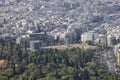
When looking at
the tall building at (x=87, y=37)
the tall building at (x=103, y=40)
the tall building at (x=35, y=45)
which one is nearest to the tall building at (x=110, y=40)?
the tall building at (x=103, y=40)

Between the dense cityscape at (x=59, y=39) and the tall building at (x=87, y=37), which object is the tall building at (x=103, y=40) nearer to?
the dense cityscape at (x=59, y=39)

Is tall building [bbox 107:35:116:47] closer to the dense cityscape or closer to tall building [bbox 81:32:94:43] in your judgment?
the dense cityscape

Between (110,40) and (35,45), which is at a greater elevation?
(35,45)

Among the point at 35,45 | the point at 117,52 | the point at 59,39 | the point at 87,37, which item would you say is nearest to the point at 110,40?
the point at 87,37

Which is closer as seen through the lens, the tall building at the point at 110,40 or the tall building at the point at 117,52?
the tall building at the point at 117,52

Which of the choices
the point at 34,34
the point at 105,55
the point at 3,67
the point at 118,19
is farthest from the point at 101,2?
the point at 3,67

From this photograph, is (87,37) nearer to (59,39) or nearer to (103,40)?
(103,40)

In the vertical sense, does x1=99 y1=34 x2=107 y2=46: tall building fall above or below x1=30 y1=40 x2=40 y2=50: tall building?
below

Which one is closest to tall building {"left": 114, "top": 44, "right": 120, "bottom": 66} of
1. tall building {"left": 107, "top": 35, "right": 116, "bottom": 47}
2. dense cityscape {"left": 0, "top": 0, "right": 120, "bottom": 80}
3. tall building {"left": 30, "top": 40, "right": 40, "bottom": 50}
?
dense cityscape {"left": 0, "top": 0, "right": 120, "bottom": 80}
